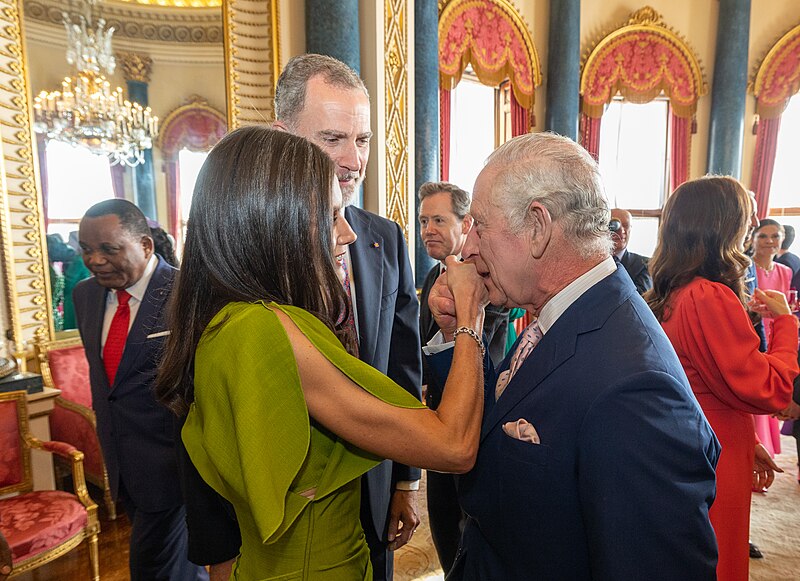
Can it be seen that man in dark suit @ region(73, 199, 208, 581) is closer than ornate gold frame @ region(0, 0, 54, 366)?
Yes

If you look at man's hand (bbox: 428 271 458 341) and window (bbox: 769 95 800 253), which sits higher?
window (bbox: 769 95 800 253)

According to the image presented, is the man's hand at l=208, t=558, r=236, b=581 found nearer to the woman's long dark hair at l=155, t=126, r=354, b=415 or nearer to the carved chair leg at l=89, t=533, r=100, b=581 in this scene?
the woman's long dark hair at l=155, t=126, r=354, b=415

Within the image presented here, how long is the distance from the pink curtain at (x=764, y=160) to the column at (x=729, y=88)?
55 centimetres

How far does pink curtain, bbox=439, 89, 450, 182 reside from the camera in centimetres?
605

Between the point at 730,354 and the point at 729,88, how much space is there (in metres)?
7.37

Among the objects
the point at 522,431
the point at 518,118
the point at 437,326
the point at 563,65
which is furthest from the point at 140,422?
the point at 563,65

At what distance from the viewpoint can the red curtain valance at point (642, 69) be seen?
287 inches

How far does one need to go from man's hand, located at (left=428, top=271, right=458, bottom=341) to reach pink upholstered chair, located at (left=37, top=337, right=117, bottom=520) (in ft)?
9.64

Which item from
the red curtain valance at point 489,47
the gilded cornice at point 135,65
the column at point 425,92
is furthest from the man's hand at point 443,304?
the red curtain valance at point 489,47

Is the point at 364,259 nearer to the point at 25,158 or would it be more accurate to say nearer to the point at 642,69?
the point at 25,158

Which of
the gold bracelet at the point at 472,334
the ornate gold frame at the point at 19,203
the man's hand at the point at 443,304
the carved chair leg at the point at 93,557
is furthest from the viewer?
the ornate gold frame at the point at 19,203

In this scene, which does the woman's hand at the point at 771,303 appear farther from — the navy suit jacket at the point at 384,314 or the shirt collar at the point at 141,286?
the shirt collar at the point at 141,286

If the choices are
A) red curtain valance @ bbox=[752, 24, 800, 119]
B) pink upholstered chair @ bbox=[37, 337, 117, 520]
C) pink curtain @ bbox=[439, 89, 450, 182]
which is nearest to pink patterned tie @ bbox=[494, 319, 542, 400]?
pink upholstered chair @ bbox=[37, 337, 117, 520]

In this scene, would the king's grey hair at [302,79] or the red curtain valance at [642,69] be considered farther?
the red curtain valance at [642,69]
